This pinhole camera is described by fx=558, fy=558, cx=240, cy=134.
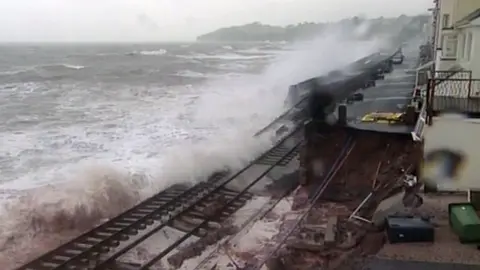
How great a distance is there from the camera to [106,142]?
25.5m

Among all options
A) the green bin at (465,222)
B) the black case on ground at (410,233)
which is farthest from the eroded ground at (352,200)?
the green bin at (465,222)

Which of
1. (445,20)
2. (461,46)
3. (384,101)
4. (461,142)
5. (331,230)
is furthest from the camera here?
(384,101)

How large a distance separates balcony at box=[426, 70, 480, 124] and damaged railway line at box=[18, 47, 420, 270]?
7.53 feet

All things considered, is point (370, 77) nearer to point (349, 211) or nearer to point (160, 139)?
point (160, 139)

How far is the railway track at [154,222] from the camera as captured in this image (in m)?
10.5

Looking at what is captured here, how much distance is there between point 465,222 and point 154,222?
679 centimetres

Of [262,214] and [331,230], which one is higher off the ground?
[331,230]

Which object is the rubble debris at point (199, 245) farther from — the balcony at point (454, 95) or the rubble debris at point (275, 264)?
the balcony at point (454, 95)

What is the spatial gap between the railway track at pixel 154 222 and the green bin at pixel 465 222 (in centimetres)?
527

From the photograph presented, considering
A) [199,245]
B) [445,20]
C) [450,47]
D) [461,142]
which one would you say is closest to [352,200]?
[461,142]

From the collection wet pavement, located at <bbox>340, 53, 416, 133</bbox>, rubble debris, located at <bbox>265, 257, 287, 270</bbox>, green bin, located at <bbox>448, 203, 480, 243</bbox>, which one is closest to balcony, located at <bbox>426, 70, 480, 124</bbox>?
wet pavement, located at <bbox>340, 53, 416, 133</bbox>

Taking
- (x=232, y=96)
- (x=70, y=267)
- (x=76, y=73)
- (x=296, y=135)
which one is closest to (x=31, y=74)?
(x=76, y=73)

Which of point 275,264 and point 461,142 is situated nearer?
point 275,264

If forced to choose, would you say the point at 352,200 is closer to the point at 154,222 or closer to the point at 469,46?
the point at 154,222
